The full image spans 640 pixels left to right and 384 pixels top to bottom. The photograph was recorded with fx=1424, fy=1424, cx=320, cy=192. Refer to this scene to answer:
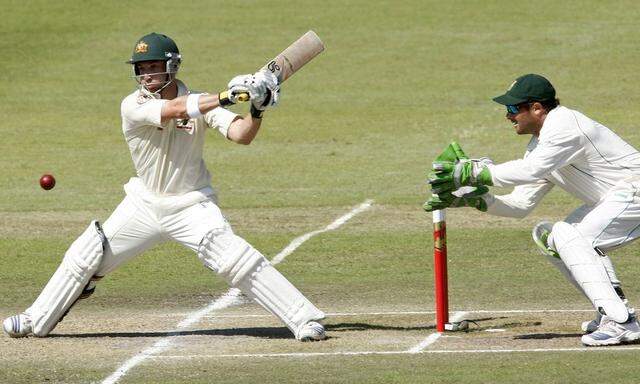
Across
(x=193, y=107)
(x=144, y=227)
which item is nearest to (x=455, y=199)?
(x=193, y=107)

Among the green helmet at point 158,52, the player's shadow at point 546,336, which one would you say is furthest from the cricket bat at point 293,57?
the player's shadow at point 546,336

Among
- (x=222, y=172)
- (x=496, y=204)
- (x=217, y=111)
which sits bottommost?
(x=222, y=172)

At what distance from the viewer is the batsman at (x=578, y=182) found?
29.2 feet

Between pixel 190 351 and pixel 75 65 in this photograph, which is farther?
pixel 75 65

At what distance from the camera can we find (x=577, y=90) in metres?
23.6

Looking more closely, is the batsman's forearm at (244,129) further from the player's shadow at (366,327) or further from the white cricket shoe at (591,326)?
the white cricket shoe at (591,326)

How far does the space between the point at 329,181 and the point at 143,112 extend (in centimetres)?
830

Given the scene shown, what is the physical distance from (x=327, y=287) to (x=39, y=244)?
3.64 metres

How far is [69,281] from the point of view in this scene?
31.9 feet

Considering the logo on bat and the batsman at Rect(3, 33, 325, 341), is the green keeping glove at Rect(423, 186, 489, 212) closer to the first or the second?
the batsman at Rect(3, 33, 325, 341)

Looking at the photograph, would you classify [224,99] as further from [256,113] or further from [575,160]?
[575,160]

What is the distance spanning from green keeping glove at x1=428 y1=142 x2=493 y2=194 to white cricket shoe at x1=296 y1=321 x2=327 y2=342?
3.87 ft

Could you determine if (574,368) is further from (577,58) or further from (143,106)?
(577,58)

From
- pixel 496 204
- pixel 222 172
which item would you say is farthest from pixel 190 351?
pixel 222 172
